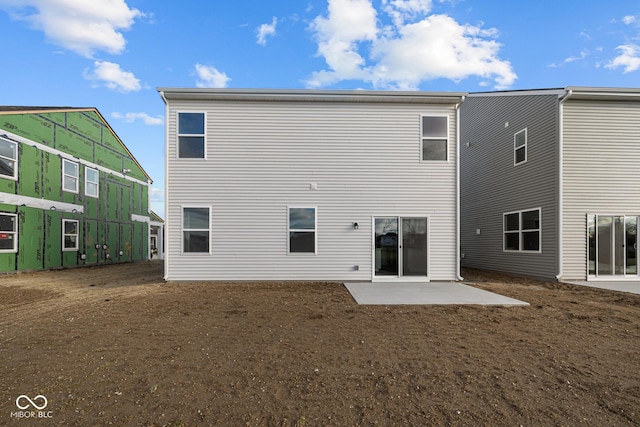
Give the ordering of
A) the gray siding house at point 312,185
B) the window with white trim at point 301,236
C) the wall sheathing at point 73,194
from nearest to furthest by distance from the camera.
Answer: the gray siding house at point 312,185
the window with white trim at point 301,236
the wall sheathing at point 73,194

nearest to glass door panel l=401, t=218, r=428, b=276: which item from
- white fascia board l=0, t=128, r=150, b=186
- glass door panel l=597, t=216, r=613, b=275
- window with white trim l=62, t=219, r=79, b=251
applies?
glass door panel l=597, t=216, r=613, b=275

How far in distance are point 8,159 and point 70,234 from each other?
13.7 ft

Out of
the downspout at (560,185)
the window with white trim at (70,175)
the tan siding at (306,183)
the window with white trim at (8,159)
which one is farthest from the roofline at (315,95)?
the window with white trim at (70,175)

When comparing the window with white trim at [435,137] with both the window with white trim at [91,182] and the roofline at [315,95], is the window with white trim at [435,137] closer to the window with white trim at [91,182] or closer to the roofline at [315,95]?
the roofline at [315,95]

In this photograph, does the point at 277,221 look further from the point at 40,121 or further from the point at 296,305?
the point at 40,121

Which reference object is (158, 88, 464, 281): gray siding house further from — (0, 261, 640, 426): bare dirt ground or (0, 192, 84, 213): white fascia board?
(0, 192, 84, 213): white fascia board

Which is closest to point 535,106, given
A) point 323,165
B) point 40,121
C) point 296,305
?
point 323,165

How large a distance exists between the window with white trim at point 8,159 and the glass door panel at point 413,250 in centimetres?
1413

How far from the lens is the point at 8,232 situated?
11.9 metres

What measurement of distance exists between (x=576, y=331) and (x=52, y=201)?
17863mm

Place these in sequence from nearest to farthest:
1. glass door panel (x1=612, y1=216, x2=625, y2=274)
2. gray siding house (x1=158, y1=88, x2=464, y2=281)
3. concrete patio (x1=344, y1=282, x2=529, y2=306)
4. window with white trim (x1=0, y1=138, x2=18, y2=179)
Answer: concrete patio (x1=344, y1=282, x2=529, y2=306)
gray siding house (x1=158, y1=88, x2=464, y2=281)
glass door panel (x1=612, y1=216, x2=625, y2=274)
window with white trim (x1=0, y1=138, x2=18, y2=179)

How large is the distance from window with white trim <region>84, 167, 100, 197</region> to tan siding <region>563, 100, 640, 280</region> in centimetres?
1983

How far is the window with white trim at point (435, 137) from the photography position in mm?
9461

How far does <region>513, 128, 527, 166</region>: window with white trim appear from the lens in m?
11.2
